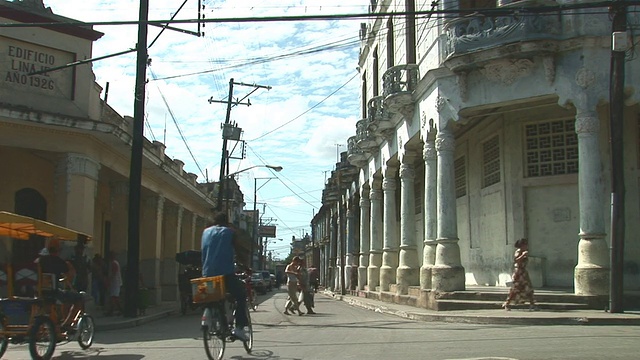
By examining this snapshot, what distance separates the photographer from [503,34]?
52.4 feet

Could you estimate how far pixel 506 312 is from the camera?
46.5ft

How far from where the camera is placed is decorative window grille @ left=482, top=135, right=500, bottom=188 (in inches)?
797

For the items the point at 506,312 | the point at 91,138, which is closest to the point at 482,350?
the point at 506,312

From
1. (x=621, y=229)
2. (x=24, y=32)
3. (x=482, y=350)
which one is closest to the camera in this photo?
(x=482, y=350)

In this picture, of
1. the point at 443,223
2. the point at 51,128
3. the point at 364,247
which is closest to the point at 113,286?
the point at 51,128

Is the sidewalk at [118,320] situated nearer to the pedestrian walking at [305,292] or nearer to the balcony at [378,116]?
the pedestrian walking at [305,292]

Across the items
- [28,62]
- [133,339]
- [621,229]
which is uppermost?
[28,62]

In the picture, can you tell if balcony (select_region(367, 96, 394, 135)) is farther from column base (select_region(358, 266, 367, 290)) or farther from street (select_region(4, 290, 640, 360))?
street (select_region(4, 290, 640, 360))

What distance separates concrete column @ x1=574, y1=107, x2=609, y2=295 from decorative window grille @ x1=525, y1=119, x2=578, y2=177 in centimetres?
264

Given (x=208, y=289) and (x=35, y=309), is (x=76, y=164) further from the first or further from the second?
(x=208, y=289)

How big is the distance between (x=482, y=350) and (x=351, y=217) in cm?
3209

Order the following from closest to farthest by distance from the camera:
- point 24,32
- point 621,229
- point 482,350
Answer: point 482,350, point 621,229, point 24,32

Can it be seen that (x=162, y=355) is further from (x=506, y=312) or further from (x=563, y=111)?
(x=563, y=111)

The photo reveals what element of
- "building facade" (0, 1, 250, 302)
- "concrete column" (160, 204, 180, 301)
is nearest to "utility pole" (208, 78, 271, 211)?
"concrete column" (160, 204, 180, 301)
